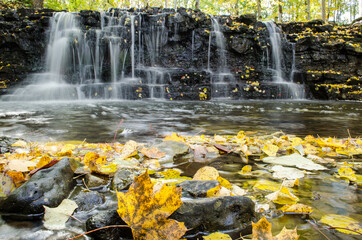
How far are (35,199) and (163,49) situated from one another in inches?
542

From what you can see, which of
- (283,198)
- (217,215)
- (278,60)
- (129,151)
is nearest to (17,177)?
(129,151)

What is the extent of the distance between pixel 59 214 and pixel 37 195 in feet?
0.57

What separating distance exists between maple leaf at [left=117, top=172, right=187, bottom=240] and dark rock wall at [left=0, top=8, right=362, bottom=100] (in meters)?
10.6

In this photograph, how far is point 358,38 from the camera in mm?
14570

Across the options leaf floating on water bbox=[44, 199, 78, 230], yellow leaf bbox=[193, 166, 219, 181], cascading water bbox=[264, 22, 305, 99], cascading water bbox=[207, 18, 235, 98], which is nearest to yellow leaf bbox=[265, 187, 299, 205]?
yellow leaf bbox=[193, 166, 219, 181]

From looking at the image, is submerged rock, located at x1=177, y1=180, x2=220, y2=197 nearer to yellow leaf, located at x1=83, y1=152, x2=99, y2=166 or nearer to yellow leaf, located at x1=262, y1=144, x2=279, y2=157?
yellow leaf, located at x1=83, y1=152, x2=99, y2=166

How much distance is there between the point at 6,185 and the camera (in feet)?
3.94

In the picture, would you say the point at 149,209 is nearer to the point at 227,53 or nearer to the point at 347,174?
the point at 347,174

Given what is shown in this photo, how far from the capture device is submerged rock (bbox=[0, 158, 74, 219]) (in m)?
1.05

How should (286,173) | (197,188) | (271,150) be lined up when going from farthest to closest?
(271,150) < (286,173) < (197,188)

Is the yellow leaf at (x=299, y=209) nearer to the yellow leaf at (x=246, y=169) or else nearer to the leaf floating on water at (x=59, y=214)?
the yellow leaf at (x=246, y=169)

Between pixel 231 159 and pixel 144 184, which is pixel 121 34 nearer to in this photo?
pixel 231 159

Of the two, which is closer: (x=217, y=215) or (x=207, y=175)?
(x=217, y=215)

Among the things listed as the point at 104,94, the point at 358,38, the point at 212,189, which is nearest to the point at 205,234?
the point at 212,189
